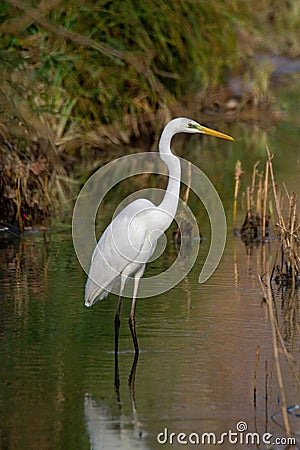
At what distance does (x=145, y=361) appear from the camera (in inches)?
219

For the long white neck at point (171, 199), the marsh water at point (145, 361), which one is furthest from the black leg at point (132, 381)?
the long white neck at point (171, 199)

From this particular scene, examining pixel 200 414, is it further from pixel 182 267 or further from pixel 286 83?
pixel 286 83

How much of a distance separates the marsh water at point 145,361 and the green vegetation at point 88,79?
108cm

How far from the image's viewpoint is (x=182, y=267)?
7.97 meters

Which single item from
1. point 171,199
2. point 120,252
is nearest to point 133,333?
point 120,252

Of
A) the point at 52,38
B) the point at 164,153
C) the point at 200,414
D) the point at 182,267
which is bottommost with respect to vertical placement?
the point at 200,414

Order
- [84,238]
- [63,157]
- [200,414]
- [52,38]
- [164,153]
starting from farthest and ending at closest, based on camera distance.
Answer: [63,157] < [52,38] < [84,238] < [164,153] < [200,414]

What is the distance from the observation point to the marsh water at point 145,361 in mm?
4551

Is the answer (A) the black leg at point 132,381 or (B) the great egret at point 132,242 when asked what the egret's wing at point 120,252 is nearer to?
(B) the great egret at point 132,242

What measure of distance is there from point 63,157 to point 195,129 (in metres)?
7.72

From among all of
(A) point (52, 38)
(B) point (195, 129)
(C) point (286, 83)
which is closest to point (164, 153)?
(B) point (195, 129)

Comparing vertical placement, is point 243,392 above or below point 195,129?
below

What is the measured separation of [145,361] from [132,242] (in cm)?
71

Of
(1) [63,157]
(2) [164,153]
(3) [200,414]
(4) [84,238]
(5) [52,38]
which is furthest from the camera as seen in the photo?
(1) [63,157]
